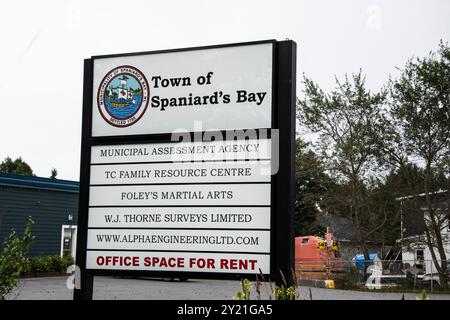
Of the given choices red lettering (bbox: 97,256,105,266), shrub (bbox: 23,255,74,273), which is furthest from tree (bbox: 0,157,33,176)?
red lettering (bbox: 97,256,105,266)

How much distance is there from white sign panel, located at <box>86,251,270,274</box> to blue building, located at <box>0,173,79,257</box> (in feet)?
90.4

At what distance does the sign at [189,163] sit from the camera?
604 cm

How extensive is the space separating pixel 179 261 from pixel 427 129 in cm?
2909

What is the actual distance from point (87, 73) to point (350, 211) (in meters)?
33.1

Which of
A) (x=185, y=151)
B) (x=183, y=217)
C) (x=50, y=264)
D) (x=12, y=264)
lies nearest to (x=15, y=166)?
(x=50, y=264)

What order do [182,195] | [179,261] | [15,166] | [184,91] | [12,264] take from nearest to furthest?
[179,261]
[182,195]
[184,91]
[12,264]
[15,166]

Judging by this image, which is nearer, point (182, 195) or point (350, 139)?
point (182, 195)

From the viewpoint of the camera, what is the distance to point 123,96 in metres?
6.77

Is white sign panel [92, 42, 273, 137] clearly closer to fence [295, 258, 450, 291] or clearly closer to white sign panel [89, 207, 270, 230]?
white sign panel [89, 207, 270, 230]

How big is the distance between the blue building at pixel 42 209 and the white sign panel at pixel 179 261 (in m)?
27.6

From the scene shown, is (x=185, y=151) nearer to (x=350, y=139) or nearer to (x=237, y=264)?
(x=237, y=264)
